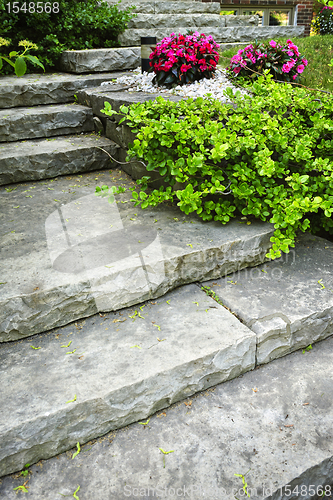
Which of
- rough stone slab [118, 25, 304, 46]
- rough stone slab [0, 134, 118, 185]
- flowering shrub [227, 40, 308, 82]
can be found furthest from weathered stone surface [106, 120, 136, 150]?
rough stone slab [118, 25, 304, 46]

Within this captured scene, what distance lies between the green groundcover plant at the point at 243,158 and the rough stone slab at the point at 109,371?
24.1 inches

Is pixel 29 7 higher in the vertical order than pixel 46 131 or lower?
higher

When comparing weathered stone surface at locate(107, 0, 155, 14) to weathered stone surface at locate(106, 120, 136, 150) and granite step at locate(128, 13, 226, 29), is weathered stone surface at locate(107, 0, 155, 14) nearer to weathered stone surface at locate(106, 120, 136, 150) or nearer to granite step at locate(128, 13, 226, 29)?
granite step at locate(128, 13, 226, 29)

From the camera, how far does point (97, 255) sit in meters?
1.87

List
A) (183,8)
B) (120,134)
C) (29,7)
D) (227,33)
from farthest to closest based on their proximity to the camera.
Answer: (183,8) → (227,33) → (29,7) → (120,134)

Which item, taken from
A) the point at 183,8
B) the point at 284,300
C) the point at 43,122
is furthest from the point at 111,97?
the point at 183,8

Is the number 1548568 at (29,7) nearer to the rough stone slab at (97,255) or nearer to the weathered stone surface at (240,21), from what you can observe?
the rough stone slab at (97,255)

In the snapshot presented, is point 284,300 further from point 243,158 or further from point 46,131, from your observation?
point 46,131

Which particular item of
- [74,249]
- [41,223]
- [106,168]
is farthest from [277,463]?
[106,168]

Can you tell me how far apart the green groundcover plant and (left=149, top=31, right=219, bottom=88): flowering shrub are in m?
1.18

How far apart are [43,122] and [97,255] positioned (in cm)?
183

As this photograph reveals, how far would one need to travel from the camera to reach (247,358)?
66.1 inches

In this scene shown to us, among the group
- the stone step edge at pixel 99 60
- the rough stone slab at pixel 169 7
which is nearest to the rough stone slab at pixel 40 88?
the stone step edge at pixel 99 60

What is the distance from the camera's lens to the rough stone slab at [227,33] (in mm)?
4610
